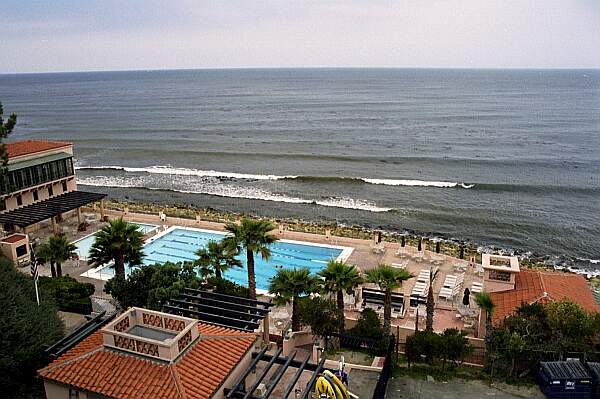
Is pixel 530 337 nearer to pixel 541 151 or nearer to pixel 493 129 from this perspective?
pixel 541 151

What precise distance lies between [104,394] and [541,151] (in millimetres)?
74424

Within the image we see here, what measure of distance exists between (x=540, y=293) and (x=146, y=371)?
53.1 ft

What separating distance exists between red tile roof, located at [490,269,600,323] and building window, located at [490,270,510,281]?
0.55m

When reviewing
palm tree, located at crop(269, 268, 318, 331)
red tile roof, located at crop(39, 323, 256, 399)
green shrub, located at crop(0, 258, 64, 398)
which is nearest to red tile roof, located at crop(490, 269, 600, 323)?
palm tree, located at crop(269, 268, 318, 331)

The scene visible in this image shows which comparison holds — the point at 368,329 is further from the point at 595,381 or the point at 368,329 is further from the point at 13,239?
the point at 13,239

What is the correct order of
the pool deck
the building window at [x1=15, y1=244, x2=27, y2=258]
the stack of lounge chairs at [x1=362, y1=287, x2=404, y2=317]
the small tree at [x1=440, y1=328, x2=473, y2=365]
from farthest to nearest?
the building window at [x1=15, y1=244, x2=27, y2=258] → the stack of lounge chairs at [x1=362, y1=287, x2=404, y2=317] → the pool deck → the small tree at [x1=440, y1=328, x2=473, y2=365]

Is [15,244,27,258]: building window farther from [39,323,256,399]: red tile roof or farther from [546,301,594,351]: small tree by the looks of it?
[546,301,594,351]: small tree

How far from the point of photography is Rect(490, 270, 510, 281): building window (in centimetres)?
2227

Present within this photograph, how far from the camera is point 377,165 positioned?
Answer: 226ft

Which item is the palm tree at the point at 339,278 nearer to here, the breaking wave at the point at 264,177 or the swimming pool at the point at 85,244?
the swimming pool at the point at 85,244

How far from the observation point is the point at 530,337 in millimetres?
18359

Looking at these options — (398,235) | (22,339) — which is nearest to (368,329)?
(22,339)

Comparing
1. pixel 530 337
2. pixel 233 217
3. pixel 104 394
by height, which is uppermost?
pixel 104 394

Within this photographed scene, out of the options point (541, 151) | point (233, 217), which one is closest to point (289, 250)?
point (233, 217)
